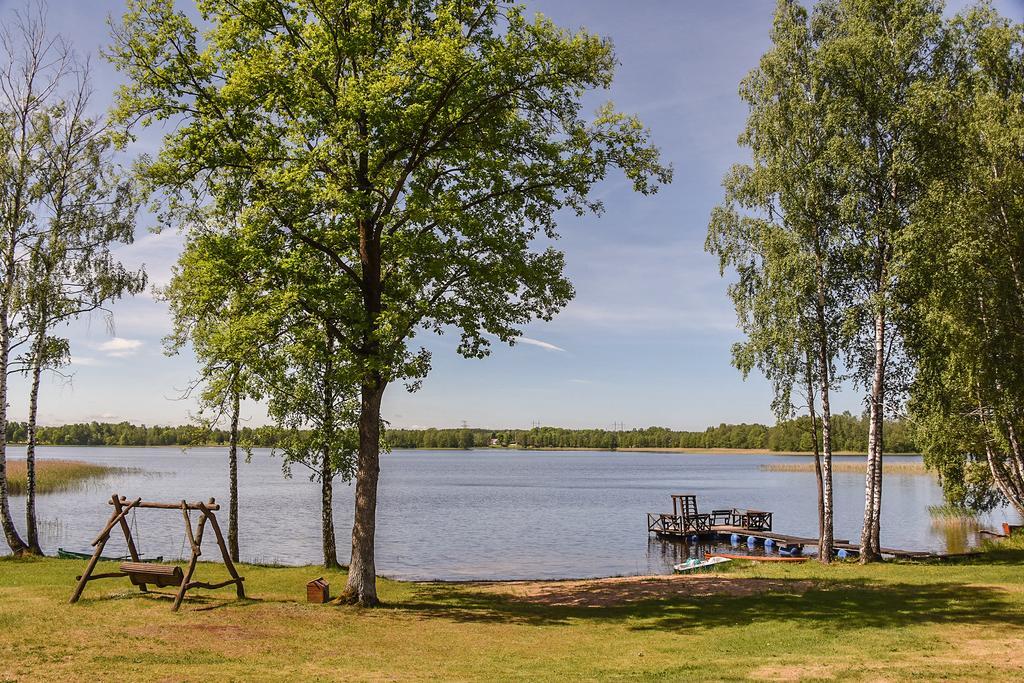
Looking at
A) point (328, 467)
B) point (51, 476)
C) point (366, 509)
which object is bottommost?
point (51, 476)

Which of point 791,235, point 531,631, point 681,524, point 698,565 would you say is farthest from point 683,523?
point 531,631

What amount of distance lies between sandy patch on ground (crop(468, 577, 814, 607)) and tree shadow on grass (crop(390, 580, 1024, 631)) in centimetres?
19

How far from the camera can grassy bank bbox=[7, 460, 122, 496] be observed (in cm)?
5659

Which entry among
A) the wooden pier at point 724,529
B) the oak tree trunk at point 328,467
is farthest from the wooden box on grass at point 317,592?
the wooden pier at point 724,529

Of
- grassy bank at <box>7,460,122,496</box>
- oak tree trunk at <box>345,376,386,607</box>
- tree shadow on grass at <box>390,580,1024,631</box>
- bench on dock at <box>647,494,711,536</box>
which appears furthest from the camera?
grassy bank at <box>7,460,122,496</box>

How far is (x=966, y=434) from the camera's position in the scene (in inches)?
1099

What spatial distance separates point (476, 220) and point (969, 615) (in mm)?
14246

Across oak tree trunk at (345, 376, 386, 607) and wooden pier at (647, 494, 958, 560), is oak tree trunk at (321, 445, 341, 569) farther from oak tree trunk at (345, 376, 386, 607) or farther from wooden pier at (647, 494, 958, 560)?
wooden pier at (647, 494, 958, 560)

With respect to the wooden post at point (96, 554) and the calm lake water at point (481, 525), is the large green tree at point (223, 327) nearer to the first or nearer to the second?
the wooden post at point (96, 554)

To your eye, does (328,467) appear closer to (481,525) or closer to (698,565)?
(698,565)

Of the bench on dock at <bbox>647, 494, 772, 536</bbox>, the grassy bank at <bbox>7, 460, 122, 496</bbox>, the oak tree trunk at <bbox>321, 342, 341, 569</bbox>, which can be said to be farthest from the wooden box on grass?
the grassy bank at <bbox>7, 460, 122, 496</bbox>

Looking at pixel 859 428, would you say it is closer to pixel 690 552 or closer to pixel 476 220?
pixel 690 552

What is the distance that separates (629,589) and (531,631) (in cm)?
657

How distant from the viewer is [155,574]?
16.2 metres
